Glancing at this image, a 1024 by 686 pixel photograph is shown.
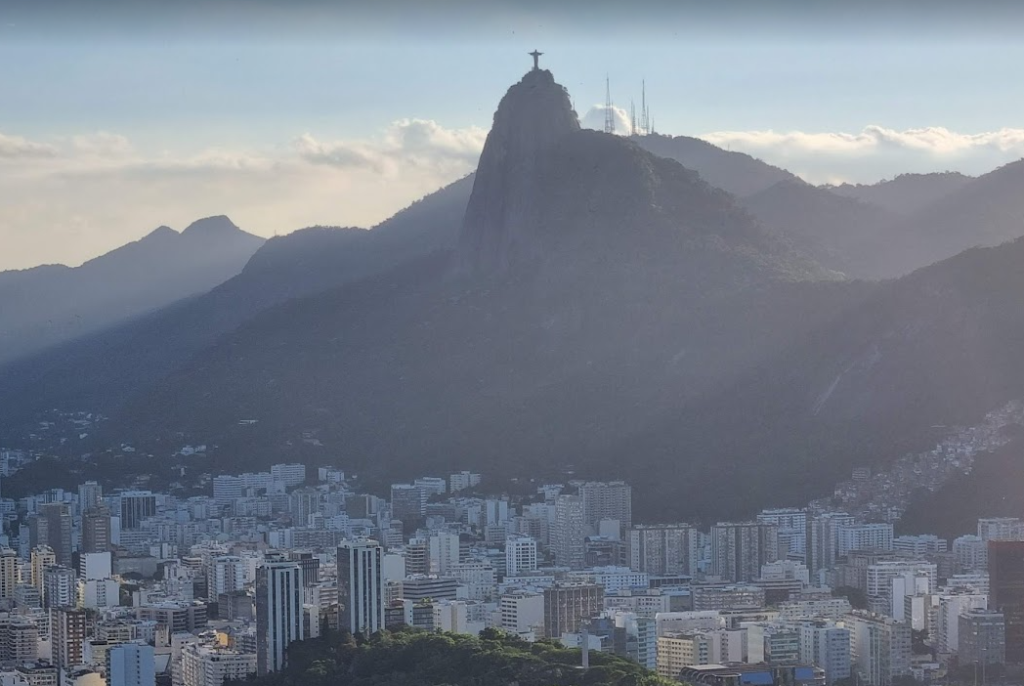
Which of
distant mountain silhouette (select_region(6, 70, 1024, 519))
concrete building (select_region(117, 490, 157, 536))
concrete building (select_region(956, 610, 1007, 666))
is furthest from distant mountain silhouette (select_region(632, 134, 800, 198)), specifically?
concrete building (select_region(956, 610, 1007, 666))

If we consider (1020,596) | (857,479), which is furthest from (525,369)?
(1020,596)

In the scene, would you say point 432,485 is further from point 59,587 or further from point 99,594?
point 59,587

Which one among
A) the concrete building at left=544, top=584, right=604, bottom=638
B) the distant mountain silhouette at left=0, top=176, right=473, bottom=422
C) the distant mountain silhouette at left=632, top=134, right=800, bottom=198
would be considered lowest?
the concrete building at left=544, top=584, right=604, bottom=638

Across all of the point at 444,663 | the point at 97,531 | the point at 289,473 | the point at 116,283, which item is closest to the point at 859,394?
the point at 289,473

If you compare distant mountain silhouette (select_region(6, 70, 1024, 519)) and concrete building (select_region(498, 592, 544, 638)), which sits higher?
distant mountain silhouette (select_region(6, 70, 1024, 519))

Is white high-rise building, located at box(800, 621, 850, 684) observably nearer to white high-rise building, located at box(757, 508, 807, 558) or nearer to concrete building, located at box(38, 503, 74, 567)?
white high-rise building, located at box(757, 508, 807, 558)

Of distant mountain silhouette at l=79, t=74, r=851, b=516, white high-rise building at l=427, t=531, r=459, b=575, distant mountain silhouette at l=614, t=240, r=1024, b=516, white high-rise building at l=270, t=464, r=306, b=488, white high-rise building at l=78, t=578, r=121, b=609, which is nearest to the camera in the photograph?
white high-rise building at l=78, t=578, r=121, b=609

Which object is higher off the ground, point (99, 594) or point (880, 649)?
point (99, 594)
